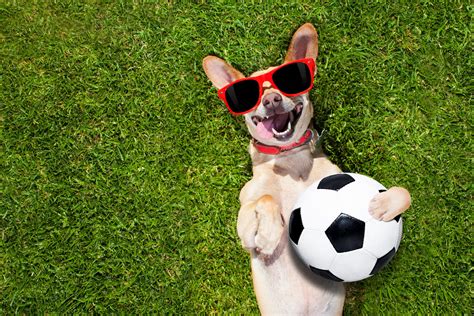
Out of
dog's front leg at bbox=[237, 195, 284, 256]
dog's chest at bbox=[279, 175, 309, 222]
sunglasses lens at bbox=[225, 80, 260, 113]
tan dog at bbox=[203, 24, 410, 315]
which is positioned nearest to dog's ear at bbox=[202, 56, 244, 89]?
tan dog at bbox=[203, 24, 410, 315]

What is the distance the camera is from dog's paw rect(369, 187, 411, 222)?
322 cm

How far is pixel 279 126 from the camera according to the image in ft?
13.5

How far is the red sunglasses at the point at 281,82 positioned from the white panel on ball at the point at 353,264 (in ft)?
4.51

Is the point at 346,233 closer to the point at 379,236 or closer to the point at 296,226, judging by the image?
the point at 379,236

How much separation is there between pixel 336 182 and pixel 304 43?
1357 millimetres

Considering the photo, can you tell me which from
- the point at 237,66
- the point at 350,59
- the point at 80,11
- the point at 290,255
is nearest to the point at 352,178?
the point at 290,255

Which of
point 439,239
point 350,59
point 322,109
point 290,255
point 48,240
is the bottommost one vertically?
point 48,240

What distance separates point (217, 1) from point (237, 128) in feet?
4.82

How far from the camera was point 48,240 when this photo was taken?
16.9 ft

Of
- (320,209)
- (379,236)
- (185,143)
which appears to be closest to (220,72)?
(185,143)

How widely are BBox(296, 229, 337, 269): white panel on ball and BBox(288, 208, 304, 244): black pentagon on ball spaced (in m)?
0.04

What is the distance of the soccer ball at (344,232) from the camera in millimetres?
3266

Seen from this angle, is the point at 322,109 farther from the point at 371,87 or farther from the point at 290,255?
the point at 290,255

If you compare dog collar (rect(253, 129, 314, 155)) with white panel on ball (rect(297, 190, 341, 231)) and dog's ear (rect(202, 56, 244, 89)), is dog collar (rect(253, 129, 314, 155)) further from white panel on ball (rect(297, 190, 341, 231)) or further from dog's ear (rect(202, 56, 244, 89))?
white panel on ball (rect(297, 190, 341, 231))
